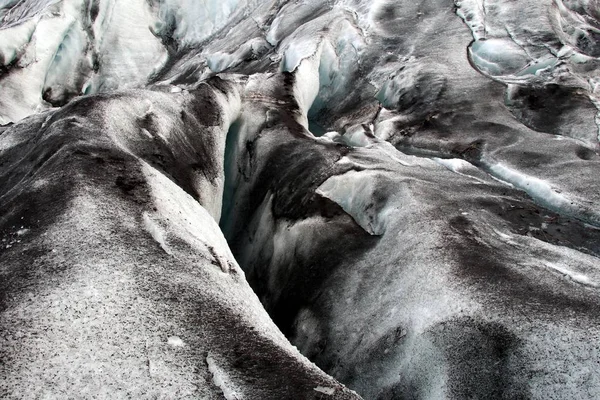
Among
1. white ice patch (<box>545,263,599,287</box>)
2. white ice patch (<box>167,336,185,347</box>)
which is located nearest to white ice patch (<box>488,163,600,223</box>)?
white ice patch (<box>545,263,599,287</box>)

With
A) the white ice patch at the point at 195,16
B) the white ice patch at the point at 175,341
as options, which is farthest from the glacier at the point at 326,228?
the white ice patch at the point at 195,16

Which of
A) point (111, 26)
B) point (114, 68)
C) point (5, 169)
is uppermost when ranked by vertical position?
point (5, 169)

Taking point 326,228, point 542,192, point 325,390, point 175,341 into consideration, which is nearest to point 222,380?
point 175,341

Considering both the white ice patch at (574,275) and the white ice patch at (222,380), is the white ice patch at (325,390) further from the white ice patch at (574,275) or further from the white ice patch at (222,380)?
the white ice patch at (574,275)

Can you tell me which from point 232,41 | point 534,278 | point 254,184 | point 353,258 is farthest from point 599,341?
point 232,41

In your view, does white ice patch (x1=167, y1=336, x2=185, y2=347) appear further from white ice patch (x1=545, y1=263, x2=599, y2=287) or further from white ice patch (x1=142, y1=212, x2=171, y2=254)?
white ice patch (x1=545, y1=263, x2=599, y2=287)

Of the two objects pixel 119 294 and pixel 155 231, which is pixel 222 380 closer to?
pixel 119 294

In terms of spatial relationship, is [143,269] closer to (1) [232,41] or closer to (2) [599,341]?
(2) [599,341]
